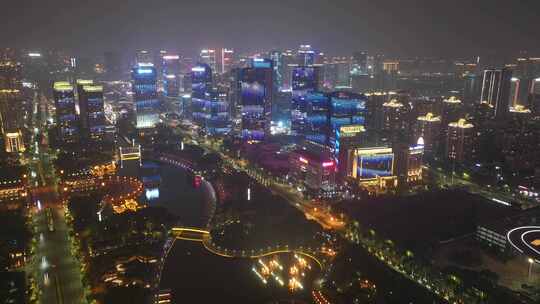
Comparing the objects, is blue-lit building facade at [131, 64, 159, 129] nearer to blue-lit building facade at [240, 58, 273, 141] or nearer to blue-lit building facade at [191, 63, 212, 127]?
blue-lit building facade at [191, 63, 212, 127]

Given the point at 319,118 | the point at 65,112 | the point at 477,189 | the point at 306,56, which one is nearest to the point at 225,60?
the point at 306,56

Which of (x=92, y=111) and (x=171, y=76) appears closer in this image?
(x=92, y=111)

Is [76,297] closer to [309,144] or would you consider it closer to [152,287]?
[152,287]

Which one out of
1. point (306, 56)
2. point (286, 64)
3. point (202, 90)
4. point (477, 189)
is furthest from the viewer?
point (286, 64)

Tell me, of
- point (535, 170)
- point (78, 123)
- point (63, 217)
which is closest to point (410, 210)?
point (535, 170)

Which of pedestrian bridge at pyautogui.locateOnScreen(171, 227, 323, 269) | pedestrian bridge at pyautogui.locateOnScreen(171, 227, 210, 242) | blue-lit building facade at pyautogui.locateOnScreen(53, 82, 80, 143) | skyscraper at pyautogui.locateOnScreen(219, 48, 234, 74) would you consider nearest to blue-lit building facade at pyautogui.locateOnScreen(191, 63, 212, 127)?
blue-lit building facade at pyautogui.locateOnScreen(53, 82, 80, 143)

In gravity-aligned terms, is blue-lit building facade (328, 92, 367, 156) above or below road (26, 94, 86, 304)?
above

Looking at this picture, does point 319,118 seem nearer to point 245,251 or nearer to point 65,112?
point 245,251

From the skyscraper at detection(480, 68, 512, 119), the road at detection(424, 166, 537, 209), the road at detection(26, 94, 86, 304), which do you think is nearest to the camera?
the road at detection(26, 94, 86, 304)
